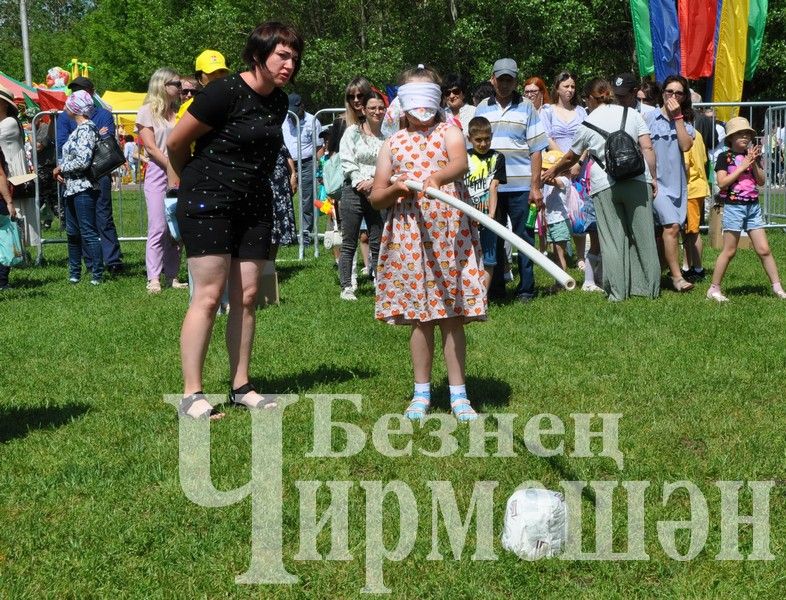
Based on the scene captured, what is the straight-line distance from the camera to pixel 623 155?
982cm

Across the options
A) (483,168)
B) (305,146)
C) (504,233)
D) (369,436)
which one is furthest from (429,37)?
(504,233)

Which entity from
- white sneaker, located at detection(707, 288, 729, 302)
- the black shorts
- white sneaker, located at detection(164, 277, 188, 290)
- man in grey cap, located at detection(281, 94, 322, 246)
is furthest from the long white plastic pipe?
man in grey cap, located at detection(281, 94, 322, 246)

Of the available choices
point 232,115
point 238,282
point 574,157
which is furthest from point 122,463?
point 574,157

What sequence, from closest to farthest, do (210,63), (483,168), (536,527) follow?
(536,527) < (210,63) < (483,168)

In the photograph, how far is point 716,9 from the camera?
18172mm

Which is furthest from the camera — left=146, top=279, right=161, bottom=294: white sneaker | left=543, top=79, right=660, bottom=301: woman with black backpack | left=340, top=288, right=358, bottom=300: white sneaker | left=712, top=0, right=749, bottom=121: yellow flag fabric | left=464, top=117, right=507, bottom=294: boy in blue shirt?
left=712, top=0, right=749, bottom=121: yellow flag fabric

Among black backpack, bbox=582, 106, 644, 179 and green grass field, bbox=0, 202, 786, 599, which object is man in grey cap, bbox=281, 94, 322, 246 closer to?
green grass field, bbox=0, 202, 786, 599

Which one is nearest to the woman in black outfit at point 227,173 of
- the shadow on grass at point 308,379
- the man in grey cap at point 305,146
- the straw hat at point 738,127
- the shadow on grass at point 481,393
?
the shadow on grass at point 308,379

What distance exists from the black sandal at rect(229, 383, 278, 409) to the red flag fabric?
13.6 m

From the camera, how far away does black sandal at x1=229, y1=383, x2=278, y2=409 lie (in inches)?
245

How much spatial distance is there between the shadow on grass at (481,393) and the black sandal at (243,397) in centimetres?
95

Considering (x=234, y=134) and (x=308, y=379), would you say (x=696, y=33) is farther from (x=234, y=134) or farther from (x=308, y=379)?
(x=234, y=134)

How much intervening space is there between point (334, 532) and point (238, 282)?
2180 millimetres

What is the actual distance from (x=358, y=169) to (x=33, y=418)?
4.52 meters
